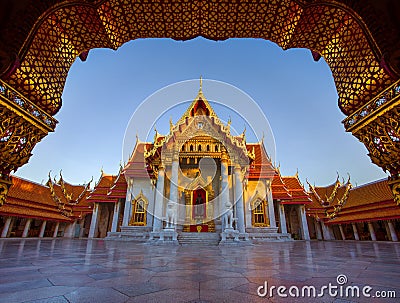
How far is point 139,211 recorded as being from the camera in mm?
16797

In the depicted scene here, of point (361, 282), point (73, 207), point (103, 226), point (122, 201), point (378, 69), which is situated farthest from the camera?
point (73, 207)

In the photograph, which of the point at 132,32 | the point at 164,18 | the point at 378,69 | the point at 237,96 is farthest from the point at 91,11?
the point at 237,96

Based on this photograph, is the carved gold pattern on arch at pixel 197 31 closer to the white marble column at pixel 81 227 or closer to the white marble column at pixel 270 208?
the white marble column at pixel 270 208

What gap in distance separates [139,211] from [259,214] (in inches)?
376

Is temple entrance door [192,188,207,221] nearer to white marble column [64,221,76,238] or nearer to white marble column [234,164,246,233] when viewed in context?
white marble column [234,164,246,233]

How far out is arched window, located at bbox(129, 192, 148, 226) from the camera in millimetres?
16116

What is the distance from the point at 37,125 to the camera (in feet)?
12.9

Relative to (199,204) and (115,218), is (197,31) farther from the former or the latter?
(115,218)

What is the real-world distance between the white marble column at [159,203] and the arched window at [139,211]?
366 centimetres

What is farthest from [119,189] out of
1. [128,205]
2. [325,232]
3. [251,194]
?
[325,232]

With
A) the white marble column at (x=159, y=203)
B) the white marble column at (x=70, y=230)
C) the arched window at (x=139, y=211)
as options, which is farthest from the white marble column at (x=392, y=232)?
the white marble column at (x=70, y=230)

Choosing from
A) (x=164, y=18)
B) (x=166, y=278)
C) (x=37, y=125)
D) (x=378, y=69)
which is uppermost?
(x=164, y=18)

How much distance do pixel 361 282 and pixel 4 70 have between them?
5.39m

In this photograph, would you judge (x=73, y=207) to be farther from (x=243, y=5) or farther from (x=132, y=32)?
(x=243, y=5)
